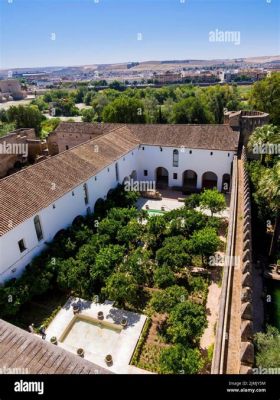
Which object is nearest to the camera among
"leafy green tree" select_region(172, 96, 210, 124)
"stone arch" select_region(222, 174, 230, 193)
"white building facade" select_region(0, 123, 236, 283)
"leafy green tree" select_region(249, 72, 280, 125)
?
"white building facade" select_region(0, 123, 236, 283)

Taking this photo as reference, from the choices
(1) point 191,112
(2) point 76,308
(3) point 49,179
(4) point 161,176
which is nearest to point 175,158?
(4) point 161,176

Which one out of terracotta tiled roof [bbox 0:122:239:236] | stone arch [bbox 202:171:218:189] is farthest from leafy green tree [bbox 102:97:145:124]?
stone arch [bbox 202:171:218:189]

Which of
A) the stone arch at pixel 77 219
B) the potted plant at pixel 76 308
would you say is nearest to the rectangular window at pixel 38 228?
the stone arch at pixel 77 219

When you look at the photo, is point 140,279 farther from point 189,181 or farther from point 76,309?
point 189,181

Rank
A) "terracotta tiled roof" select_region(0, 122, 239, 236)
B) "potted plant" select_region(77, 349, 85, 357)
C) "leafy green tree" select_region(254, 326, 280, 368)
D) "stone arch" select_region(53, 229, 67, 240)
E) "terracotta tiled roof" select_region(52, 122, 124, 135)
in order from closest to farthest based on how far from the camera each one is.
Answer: "leafy green tree" select_region(254, 326, 280, 368) → "potted plant" select_region(77, 349, 85, 357) → "terracotta tiled roof" select_region(0, 122, 239, 236) → "stone arch" select_region(53, 229, 67, 240) → "terracotta tiled roof" select_region(52, 122, 124, 135)

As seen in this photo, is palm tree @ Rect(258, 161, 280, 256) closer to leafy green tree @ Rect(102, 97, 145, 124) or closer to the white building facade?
the white building facade

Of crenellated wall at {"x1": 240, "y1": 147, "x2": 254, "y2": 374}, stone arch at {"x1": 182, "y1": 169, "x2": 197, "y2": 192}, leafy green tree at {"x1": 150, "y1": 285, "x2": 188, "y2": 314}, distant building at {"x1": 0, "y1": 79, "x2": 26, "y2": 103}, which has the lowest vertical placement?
leafy green tree at {"x1": 150, "y1": 285, "x2": 188, "y2": 314}

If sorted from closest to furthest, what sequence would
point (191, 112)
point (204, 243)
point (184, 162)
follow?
point (204, 243) < point (184, 162) < point (191, 112)
